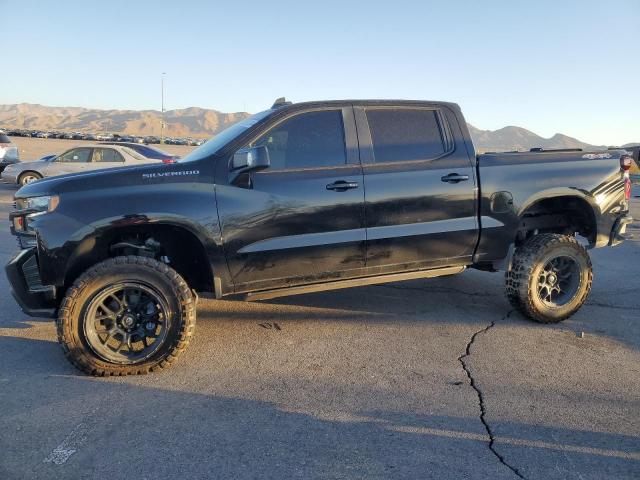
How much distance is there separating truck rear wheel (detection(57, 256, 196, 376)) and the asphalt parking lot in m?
0.15

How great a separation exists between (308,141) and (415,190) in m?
1.02

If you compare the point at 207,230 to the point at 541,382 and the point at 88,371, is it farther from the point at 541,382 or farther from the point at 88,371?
the point at 541,382

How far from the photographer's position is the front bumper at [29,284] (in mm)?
3805

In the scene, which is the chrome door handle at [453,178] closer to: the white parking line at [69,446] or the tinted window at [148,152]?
the white parking line at [69,446]

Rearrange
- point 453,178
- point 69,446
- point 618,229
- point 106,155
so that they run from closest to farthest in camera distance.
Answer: point 69,446 → point 453,178 → point 618,229 → point 106,155

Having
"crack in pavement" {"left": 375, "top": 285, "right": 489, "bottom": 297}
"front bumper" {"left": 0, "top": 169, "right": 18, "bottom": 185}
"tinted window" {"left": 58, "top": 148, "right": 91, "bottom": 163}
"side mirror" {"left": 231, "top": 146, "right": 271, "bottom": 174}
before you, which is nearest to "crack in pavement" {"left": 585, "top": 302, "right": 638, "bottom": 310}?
"crack in pavement" {"left": 375, "top": 285, "right": 489, "bottom": 297}

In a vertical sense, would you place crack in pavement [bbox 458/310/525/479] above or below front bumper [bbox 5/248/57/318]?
below

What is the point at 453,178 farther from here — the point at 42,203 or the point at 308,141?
the point at 42,203

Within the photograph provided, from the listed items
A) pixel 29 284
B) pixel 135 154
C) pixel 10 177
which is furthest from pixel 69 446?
pixel 10 177

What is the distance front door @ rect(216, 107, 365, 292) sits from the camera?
4.00 metres

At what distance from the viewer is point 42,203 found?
147 inches

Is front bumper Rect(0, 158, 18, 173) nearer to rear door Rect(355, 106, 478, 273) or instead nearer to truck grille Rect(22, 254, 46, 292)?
truck grille Rect(22, 254, 46, 292)

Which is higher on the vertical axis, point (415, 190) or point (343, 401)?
point (415, 190)

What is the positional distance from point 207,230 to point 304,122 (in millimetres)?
1258
